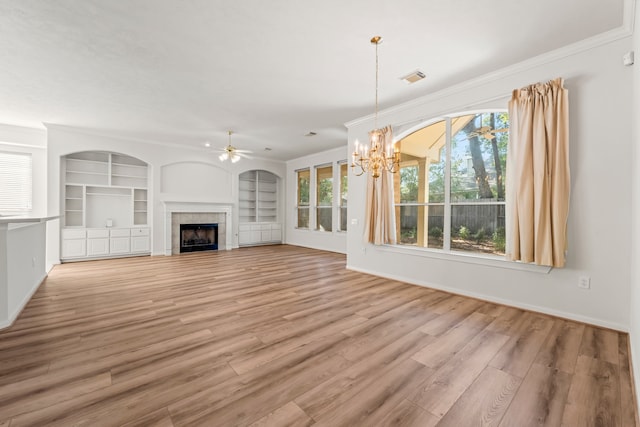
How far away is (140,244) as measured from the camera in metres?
6.93

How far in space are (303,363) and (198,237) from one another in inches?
272

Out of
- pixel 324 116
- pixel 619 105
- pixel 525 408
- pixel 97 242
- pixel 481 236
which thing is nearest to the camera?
pixel 525 408

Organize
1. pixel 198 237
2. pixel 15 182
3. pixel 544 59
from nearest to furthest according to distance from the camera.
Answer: pixel 544 59 → pixel 15 182 → pixel 198 237

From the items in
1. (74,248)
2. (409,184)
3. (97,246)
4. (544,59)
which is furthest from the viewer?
(97,246)

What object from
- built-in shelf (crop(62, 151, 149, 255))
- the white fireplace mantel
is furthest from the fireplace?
built-in shelf (crop(62, 151, 149, 255))

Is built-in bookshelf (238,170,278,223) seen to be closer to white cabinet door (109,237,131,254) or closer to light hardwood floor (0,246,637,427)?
white cabinet door (109,237,131,254)

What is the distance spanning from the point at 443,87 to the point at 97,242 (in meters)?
7.82

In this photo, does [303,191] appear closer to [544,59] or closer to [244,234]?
[244,234]

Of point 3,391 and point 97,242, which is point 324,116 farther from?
point 97,242

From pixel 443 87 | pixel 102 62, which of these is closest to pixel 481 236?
pixel 443 87

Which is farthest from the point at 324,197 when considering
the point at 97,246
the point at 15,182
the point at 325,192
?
the point at 15,182

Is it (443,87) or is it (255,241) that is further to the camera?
(255,241)

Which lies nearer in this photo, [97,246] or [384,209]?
[384,209]

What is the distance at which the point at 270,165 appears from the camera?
9.26 metres
